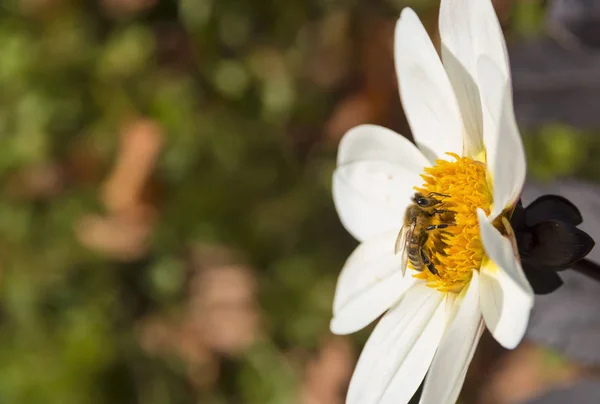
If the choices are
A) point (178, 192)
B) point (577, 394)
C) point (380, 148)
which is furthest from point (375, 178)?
point (178, 192)

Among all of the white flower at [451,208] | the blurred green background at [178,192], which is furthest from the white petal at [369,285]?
the blurred green background at [178,192]

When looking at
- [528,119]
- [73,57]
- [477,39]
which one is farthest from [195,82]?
[477,39]

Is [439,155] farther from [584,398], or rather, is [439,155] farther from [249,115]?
[249,115]

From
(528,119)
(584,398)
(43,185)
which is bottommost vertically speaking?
(584,398)

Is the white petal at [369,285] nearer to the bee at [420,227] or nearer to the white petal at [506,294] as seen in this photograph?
the bee at [420,227]

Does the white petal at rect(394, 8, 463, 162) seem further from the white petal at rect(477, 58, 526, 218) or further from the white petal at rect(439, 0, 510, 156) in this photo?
the white petal at rect(477, 58, 526, 218)

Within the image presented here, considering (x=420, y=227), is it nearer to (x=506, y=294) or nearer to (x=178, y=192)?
(x=506, y=294)
